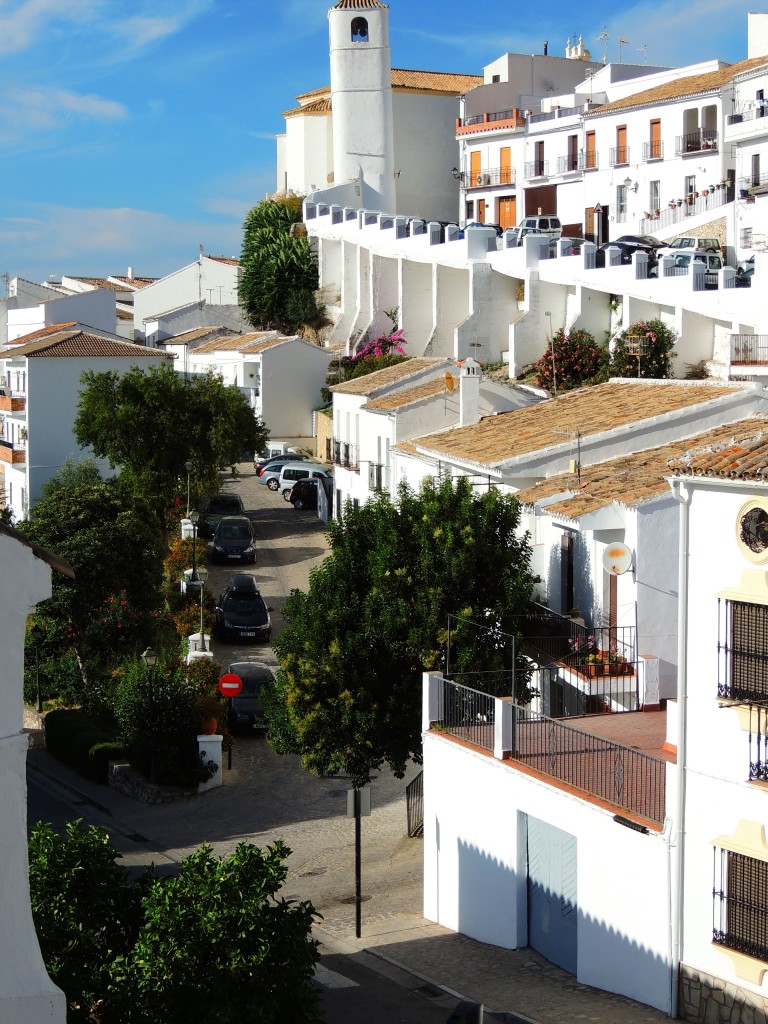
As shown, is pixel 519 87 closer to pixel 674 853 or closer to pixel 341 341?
pixel 341 341

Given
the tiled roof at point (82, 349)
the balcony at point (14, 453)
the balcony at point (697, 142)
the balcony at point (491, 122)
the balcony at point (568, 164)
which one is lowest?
the balcony at point (14, 453)

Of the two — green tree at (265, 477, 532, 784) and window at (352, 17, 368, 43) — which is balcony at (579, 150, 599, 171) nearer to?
window at (352, 17, 368, 43)

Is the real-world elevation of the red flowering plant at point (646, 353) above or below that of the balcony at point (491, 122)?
below

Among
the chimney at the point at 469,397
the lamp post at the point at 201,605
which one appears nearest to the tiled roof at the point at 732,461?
the lamp post at the point at 201,605

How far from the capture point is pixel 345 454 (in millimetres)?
45031

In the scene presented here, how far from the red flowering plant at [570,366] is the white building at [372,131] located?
31618mm

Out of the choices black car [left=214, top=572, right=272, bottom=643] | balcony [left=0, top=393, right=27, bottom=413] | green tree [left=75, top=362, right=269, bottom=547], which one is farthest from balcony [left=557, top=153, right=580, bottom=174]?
black car [left=214, top=572, right=272, bottom=643]

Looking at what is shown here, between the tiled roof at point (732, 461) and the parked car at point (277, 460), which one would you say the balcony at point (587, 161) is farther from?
the tiled roof at point (732, 461)

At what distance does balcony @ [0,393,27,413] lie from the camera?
54.4 meters

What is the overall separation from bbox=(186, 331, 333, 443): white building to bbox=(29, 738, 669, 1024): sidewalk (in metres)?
33.2

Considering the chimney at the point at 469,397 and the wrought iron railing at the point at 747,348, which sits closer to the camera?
the chimney at the point at 469,397

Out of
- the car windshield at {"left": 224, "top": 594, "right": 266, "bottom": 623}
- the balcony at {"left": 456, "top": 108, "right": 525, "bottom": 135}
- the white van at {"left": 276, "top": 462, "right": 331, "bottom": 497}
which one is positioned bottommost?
the car windshield at {"left": 224, "top": 594, "right": 266, "bottom": 623}

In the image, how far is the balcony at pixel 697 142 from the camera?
184 feet

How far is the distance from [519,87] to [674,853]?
66.3 m
